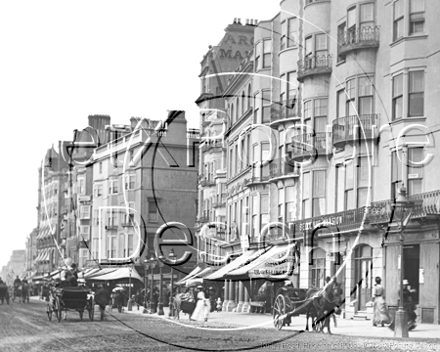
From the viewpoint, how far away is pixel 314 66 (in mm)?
45531

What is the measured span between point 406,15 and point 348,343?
17927 mm

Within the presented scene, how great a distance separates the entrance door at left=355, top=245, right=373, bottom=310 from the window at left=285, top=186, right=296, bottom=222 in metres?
8.28

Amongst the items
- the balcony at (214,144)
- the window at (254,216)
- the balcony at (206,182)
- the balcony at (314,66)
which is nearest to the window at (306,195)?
the balcony at (314,66)

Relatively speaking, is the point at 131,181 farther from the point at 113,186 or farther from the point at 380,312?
the point at 380,312

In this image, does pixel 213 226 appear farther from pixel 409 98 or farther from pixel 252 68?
pixel 409 98

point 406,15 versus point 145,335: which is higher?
point 406,15

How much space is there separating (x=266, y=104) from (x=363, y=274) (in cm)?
1687

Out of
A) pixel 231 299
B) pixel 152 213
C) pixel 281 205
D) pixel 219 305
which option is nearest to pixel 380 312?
pixel 281 205

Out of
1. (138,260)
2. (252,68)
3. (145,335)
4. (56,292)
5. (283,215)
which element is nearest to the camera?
(145,335)

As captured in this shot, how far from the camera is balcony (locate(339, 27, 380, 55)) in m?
40.7

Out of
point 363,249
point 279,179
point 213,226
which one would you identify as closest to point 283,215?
point 279,179

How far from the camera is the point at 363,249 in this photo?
4091 cm

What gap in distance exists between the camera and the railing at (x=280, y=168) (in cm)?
4968

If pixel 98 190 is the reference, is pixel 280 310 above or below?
below
